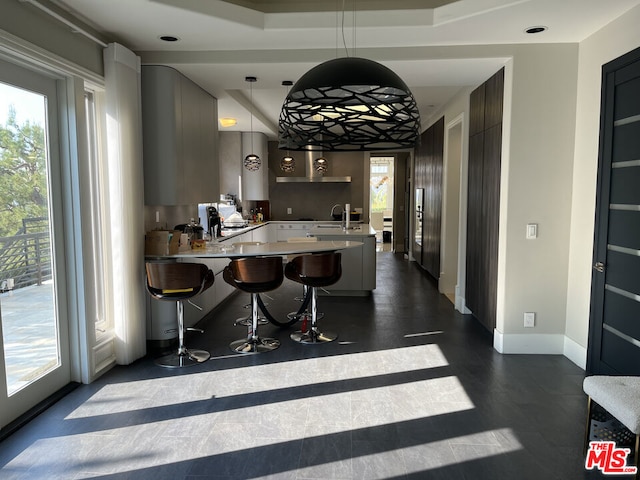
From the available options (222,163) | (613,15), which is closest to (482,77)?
(613,15)

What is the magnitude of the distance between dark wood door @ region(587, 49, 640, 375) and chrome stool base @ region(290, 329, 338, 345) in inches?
88.9

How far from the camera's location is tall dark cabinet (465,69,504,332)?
168 inches

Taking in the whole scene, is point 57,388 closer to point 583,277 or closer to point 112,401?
point 112,401

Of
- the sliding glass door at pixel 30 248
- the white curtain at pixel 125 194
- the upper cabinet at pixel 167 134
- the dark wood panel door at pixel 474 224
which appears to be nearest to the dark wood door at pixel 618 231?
the dark wood panel door at pixel 474 224

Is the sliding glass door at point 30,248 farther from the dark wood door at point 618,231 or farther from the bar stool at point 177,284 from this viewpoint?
the dark wood door at point 618,231

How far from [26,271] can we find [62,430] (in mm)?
1042

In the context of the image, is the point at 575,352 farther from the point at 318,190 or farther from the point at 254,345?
the point at 318,190

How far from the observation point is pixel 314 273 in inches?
171

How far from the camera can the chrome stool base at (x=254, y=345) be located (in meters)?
4.16

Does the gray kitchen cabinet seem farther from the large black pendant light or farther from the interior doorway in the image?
the large black pendant light

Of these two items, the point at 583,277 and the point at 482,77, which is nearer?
the point at 583,277

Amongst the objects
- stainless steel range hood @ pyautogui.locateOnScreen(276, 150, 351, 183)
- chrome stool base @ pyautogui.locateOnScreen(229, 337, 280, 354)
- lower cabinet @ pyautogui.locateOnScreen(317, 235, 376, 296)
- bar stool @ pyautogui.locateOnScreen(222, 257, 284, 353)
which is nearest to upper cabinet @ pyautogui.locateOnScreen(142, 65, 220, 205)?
bar stool @ pyautogui.locateOnScreen(222, 257, 284, 353)

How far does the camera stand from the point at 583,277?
3.74 meters

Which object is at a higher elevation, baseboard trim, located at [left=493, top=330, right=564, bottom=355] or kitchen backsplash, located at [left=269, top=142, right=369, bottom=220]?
kitchen backsplash, located at [left=269, top=142, right=369, bottom=220]
